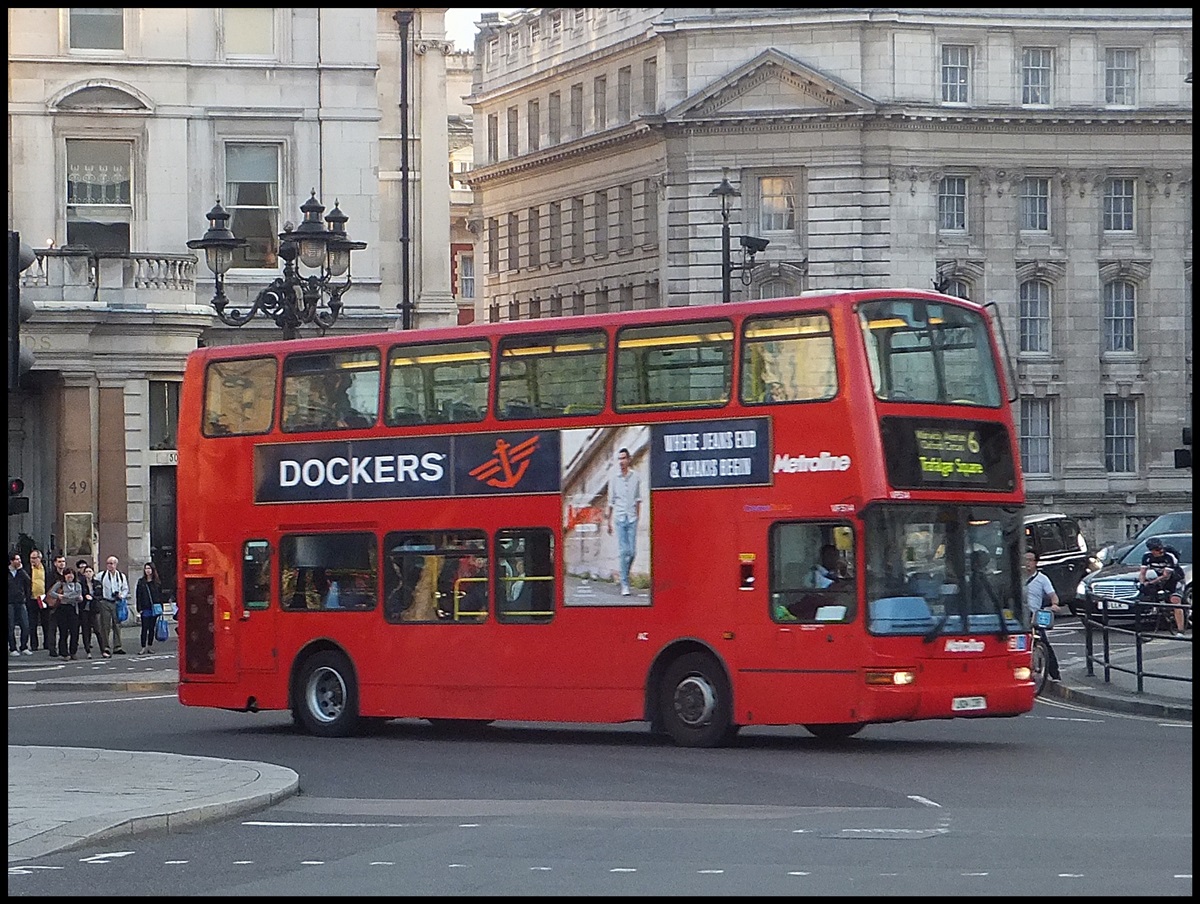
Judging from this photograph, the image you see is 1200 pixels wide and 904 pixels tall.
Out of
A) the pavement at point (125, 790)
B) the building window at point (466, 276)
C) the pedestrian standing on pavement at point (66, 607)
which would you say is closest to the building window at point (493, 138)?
the building window at point (466, 276)

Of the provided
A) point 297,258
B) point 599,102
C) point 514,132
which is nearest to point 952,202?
point 599,102

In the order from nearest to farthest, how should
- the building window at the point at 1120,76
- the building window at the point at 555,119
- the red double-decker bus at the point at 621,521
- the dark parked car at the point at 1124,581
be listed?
the red double-decker bus at the point at 621,521 < the dark parked car at the point at 1124,581 < the building window at the point at 1120,76 < the building window at the point at 555,119

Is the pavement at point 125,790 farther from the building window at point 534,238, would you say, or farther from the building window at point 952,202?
the building window at point 534,238

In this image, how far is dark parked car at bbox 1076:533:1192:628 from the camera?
41000mm

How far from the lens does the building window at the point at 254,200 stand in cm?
4966

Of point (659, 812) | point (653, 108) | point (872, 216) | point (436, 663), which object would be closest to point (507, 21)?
point (653, 108)

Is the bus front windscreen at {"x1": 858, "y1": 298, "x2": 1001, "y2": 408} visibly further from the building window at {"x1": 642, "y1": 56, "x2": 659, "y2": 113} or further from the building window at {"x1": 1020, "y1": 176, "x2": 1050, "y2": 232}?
the building window at {"x1": 642, "y1": 56, "x2": 659, "y2": 113}

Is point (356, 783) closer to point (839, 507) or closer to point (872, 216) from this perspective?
point (839, 507)

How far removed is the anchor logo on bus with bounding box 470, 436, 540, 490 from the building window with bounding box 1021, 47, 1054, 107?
60029 millimetres

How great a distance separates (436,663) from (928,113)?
58.3 metres

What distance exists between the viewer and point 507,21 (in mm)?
92188

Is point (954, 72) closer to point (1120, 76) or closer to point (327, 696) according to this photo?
point (1120, 76)

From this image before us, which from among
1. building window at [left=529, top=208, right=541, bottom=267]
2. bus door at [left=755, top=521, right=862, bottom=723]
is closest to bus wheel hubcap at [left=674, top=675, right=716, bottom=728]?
bus door at [left=755, top=521, right=862, bottom=723]

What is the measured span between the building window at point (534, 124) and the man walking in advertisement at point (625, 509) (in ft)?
228
